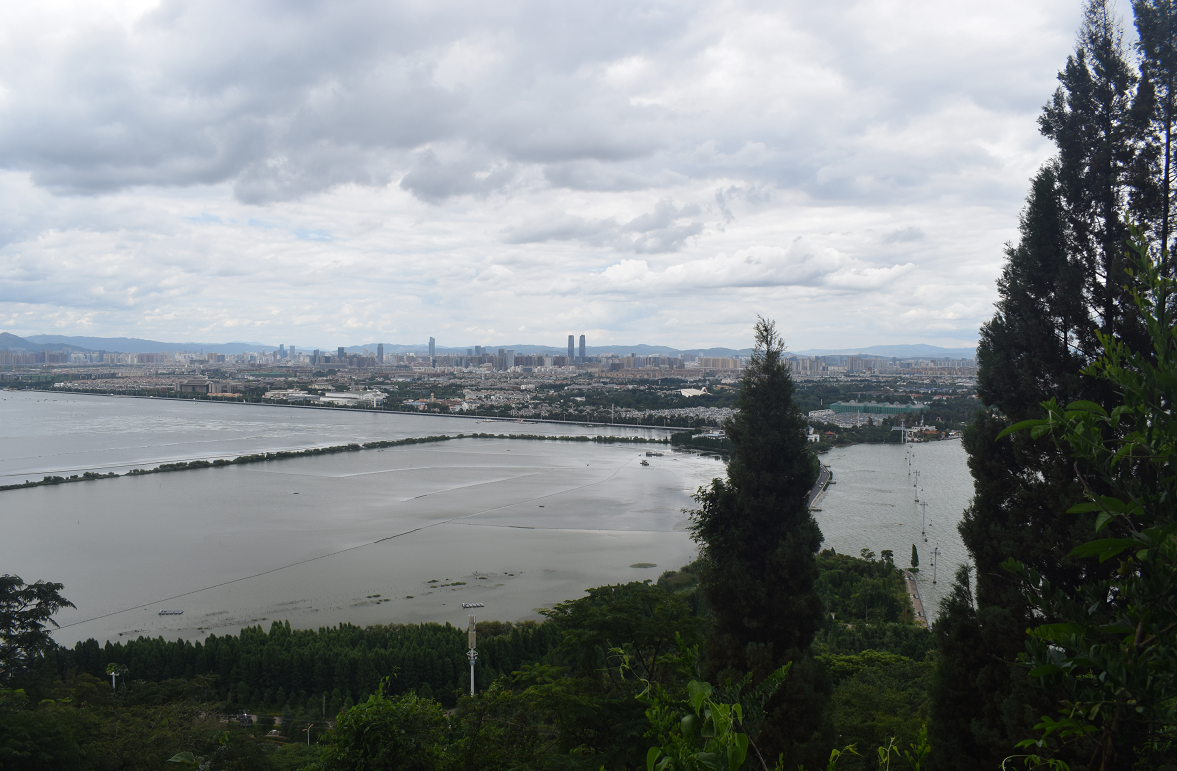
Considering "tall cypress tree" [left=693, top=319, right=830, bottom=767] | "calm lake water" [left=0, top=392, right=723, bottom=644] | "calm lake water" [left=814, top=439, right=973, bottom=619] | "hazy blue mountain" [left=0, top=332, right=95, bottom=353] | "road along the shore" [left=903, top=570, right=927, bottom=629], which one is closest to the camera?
"tall cypress tree" [left=693, top=319, right=830, bottom=767]

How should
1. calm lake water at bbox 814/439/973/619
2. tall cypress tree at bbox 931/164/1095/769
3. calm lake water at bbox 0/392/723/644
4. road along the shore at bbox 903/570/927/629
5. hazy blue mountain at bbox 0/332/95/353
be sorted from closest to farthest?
tall cypress tree at bbox 931/164/1095/769 < calm lake water at bbox 0/392/723/644 < road along the shore at bbox 903/570/927/629 < calm lake water at bbox 814/439/973/619 < hazy blue mountain at bbox 0/332/95/353

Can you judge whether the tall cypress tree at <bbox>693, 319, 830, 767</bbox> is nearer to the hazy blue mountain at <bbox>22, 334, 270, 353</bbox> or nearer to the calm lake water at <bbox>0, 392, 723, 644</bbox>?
the calm lake water at <bbox>0, 392, 723, 644</bbox>

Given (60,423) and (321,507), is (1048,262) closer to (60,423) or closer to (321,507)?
(321,507)

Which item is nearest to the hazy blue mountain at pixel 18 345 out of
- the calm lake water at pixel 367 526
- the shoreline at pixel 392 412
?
the shoreline at pixel 392 412

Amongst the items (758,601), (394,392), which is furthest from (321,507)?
(394,392)

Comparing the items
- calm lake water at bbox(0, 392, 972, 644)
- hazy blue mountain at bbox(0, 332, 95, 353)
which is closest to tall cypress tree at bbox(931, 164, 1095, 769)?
calm lake water at bbox(0, 392, 972, 644)

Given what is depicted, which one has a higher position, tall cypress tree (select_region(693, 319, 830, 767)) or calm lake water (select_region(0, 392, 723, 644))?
tall cypress tree (select_region(693, 319, 830, 767))

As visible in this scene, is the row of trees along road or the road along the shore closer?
the row of trees along road
